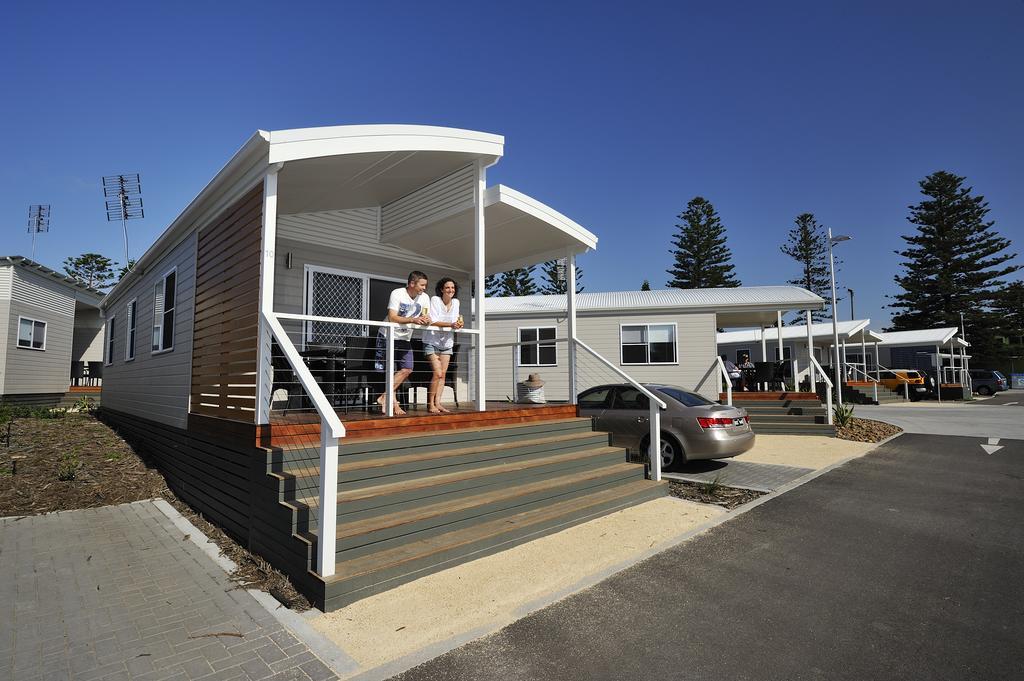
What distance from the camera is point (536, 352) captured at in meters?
15.9

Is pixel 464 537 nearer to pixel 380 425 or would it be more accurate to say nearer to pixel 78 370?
pixel 380 425

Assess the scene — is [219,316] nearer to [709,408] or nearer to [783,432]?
[709,408]

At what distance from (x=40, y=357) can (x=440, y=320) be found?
60.0 ft

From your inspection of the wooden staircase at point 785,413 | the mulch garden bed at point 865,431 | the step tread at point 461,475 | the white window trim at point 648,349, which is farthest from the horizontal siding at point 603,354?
the step tread at point 461,475

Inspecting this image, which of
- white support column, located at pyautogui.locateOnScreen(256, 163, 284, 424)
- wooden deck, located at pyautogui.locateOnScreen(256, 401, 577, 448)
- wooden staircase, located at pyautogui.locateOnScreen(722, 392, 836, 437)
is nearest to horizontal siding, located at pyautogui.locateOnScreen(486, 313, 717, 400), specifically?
wooden staircase, located at pyautogui.locateOnScreen(722, 392, 836, 437)

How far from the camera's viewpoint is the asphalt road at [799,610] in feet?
9.41

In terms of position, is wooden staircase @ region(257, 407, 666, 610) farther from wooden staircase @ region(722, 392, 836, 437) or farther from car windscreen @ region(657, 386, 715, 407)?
wooden staircase @ region(722, 392, 836, 437)

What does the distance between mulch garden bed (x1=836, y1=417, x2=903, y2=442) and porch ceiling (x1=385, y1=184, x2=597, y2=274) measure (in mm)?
8297

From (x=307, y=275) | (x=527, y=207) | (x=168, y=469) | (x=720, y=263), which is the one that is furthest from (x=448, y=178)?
(x=720, y=263)

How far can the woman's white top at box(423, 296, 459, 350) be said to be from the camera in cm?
602

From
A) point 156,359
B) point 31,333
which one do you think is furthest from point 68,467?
point 31,333

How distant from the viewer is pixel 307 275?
7.87 metres

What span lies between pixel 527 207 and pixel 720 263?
37535 millimetres

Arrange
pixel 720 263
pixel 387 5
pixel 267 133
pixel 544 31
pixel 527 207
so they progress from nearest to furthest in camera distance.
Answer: pixel 267 133 → pixel 527 207 → pixel 387 5 → pixel 544 31 → pixel 720 263
